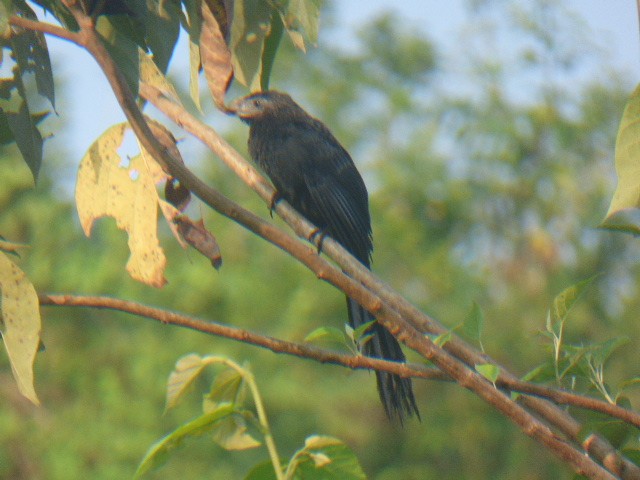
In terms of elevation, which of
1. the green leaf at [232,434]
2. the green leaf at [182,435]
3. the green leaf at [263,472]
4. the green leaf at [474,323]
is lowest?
the green leaf at [263,472]

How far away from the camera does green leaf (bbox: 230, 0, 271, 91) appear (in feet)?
4.90

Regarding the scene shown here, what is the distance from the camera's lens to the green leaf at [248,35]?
149 cm

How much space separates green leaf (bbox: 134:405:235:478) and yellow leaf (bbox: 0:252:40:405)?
195 mm

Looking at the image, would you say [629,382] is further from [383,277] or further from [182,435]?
[383,277]

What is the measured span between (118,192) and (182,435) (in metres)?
0.47

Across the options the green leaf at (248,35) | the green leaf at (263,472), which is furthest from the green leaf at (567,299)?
the green leaf at (248,35)

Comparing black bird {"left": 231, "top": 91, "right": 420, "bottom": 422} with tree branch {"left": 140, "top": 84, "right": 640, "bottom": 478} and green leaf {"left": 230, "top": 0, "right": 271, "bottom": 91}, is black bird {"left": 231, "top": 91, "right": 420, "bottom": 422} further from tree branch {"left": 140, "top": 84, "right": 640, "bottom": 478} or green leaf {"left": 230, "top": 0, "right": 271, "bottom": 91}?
green leaf {"left": 230, "top": 0, "right": 271, "bottom": 91}

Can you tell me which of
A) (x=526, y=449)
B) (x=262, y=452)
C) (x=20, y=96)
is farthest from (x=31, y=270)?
(x=20, y=96)

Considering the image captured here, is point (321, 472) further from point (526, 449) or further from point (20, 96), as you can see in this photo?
point (526, 449)

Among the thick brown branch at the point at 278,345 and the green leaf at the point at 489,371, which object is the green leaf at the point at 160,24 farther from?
the green leaf at the point at 489,371

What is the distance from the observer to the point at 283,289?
51.8 ft

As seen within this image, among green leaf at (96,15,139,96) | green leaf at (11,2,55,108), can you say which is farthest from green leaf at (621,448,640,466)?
green leaf at (11,2,55,108)

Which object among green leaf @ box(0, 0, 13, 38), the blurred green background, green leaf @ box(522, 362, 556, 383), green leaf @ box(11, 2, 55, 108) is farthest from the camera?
the blurred green background

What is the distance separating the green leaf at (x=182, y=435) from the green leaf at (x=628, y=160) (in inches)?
23.2
